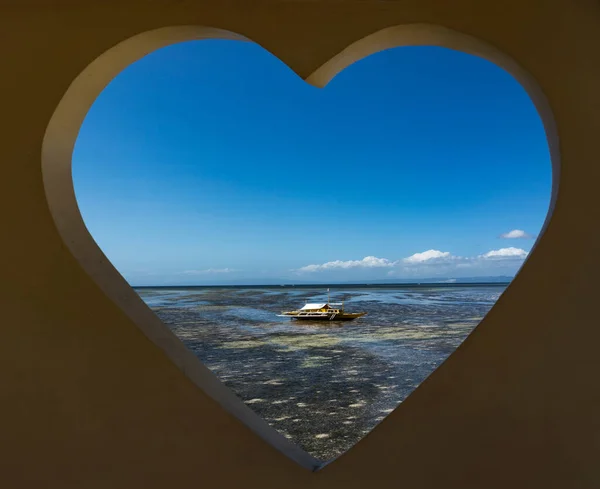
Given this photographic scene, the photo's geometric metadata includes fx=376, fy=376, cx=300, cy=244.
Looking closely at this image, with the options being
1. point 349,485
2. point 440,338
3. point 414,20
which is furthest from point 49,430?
point 440,338

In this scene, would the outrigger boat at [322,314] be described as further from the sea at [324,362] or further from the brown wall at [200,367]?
the brown wall at [200,367]

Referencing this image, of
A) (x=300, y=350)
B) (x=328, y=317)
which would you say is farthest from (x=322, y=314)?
(x=300, y=350)

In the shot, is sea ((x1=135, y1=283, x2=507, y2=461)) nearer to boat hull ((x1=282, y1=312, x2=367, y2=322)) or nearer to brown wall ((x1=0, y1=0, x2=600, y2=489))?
boat hull ((x1=282, y1=312, x2=367, y2=322))


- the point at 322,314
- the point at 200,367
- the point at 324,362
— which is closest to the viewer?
the point at 200,367

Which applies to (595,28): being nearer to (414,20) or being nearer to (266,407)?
(414,20)

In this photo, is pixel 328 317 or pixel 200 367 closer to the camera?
pixel 200 367

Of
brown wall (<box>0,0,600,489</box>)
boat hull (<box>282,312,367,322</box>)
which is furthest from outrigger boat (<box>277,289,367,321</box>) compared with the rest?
brown wall (<box>0,0,600,489</box>)

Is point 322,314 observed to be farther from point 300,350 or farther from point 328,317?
point 300,350
